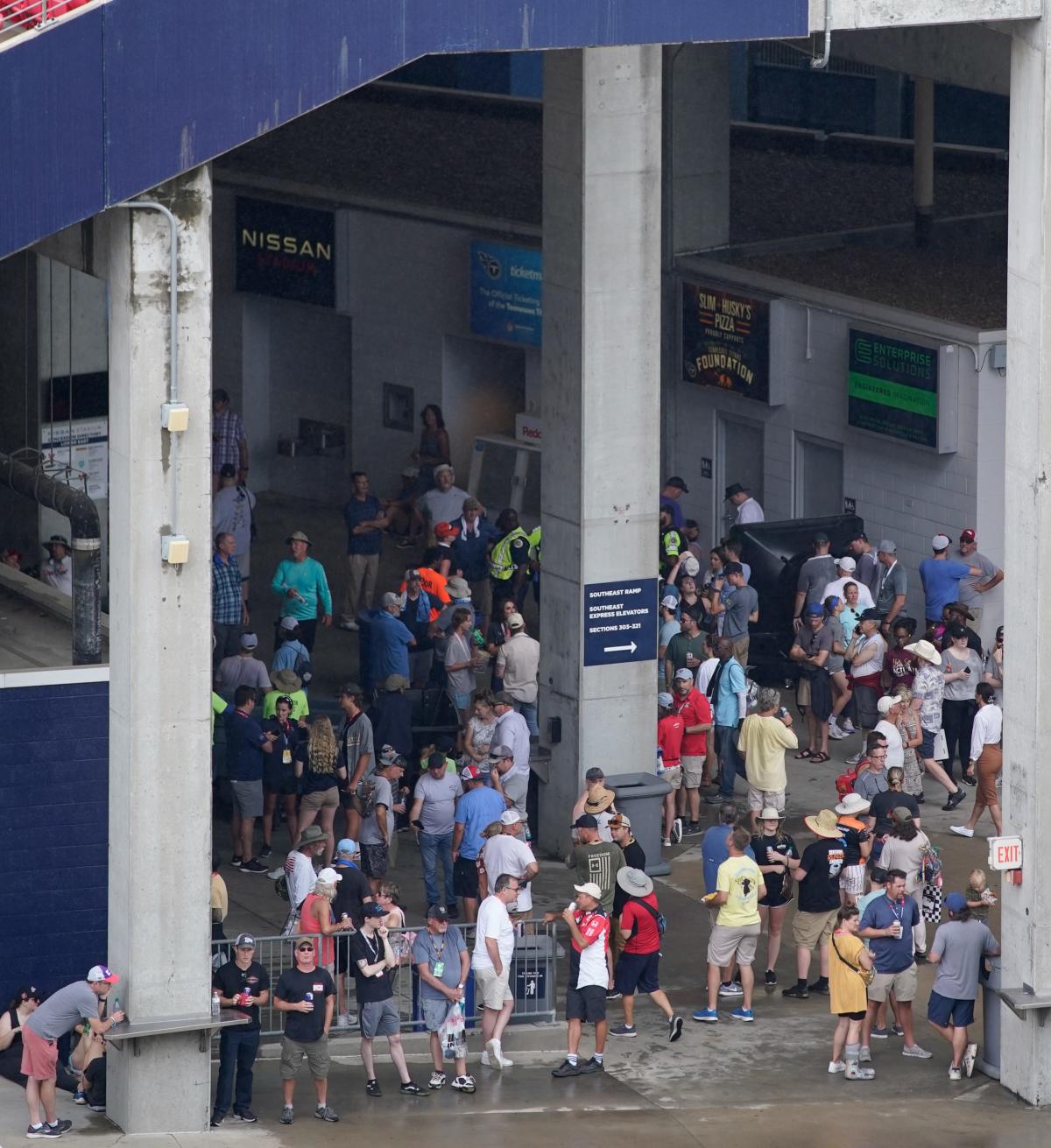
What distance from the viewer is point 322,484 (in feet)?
113

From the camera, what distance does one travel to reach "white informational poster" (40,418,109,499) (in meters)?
26.2

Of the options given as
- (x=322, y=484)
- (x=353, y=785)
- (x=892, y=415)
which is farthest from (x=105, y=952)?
(x=322, y=484)

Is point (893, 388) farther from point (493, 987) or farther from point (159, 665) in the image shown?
point (159, 665)

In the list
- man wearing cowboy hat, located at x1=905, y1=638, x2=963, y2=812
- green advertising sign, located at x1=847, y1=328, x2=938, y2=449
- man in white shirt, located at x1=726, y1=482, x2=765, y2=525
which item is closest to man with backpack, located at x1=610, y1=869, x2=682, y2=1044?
man wearing cowboy hat, located at x1=905, y1=638, x2=963, y2=812

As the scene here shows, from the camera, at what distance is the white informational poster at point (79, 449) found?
26.2 m

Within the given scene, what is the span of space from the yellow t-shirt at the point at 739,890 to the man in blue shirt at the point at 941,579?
772 cm

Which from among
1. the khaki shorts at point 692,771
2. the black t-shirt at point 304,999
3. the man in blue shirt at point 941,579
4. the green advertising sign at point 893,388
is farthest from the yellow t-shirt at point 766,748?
the green advertising sign at point 893,388

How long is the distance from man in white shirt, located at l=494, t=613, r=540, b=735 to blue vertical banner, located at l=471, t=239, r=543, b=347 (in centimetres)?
943

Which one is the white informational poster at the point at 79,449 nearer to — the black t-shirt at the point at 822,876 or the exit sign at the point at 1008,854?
the black t-shirt at the point at 822,876

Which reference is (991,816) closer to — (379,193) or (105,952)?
(105,952)

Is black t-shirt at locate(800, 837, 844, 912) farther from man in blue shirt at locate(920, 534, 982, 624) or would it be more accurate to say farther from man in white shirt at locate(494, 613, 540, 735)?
man in blue shirt at locate(920, 534, 982, 624)

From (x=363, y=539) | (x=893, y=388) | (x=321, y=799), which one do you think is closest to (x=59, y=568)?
(x=363, y=539)

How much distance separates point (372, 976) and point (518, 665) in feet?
18.3

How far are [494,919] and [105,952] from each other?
279cm
